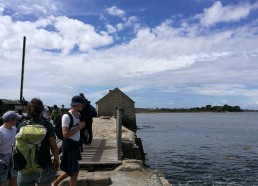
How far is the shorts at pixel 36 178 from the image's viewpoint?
200 inches

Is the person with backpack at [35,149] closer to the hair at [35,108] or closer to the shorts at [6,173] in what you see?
the hair at [35,108]

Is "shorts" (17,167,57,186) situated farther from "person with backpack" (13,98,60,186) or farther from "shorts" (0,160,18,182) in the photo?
"shorts" (0,160,18,182)

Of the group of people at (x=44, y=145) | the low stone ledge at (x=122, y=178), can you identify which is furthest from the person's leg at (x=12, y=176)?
the low stone ledge at (x=122, y=178)

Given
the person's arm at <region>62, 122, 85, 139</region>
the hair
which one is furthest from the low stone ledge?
the hair

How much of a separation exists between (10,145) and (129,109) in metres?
42.1

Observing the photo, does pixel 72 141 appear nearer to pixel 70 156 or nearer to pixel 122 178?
pixel 70 156

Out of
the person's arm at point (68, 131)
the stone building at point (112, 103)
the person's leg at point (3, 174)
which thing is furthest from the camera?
the stone building at point (112, 103)

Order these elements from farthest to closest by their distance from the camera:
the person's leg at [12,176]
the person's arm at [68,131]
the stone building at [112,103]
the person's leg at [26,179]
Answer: the stone building at [112,103] → the person's leg at [12,176] → the person's arm at [68,131] → the person's leg at [26,179]

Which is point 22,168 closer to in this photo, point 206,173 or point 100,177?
point 100,177

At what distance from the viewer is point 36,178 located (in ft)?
16.8

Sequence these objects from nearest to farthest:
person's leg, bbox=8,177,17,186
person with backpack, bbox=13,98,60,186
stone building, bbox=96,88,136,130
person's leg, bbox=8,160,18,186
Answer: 1. person with backpack, bbox=13,98,60,186
2. person's leg, bbox=8,160,18,186
3. person's leg, bbox=8,177,17,186
4. stone building, bbox=96,88,136,130

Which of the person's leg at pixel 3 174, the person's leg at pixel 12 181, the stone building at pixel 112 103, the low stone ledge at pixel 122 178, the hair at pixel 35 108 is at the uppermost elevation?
the stone building at pixel 112 103

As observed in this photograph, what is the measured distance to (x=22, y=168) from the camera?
498 centimetres

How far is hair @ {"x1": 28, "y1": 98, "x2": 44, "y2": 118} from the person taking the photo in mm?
5105
